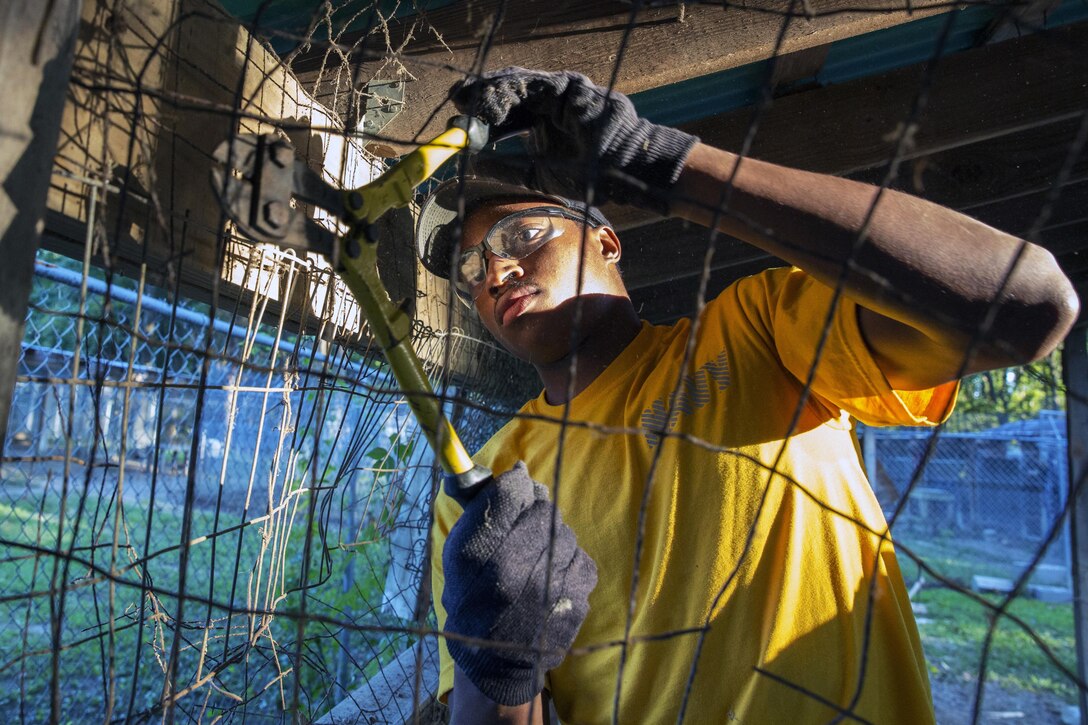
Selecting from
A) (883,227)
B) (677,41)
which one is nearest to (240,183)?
(883,227)

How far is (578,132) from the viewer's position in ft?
4.30

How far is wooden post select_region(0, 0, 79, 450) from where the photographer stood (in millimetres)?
787

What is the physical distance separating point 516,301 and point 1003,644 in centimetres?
928

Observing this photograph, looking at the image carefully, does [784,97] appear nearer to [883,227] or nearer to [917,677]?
[883,227]

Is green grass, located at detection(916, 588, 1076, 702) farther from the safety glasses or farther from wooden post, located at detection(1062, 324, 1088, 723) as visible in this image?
the safety glasses

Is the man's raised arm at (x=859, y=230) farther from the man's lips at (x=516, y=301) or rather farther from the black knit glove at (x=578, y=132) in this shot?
the man's lips at (x=516, y=301)

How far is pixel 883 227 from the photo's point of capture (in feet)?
3.78

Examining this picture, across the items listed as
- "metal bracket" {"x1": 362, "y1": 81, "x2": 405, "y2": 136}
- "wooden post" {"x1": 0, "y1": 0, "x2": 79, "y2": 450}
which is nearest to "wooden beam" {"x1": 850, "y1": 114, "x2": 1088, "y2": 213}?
"metal bracket" {"x1": 362, "y1": 81, "x2": 405, "y2": 136}

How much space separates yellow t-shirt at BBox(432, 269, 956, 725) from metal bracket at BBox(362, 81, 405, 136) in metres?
0.89

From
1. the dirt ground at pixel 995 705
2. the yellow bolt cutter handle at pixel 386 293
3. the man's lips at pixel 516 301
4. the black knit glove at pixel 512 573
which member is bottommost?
the dirt ground at pixel 995 705

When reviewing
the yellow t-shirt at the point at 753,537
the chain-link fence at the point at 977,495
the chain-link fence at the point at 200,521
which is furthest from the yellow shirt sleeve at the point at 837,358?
the chain-link fence at the point at 977,495

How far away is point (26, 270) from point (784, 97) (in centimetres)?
239

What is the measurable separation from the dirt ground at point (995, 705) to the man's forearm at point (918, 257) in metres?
5.79

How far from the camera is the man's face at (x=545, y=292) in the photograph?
1867mm
